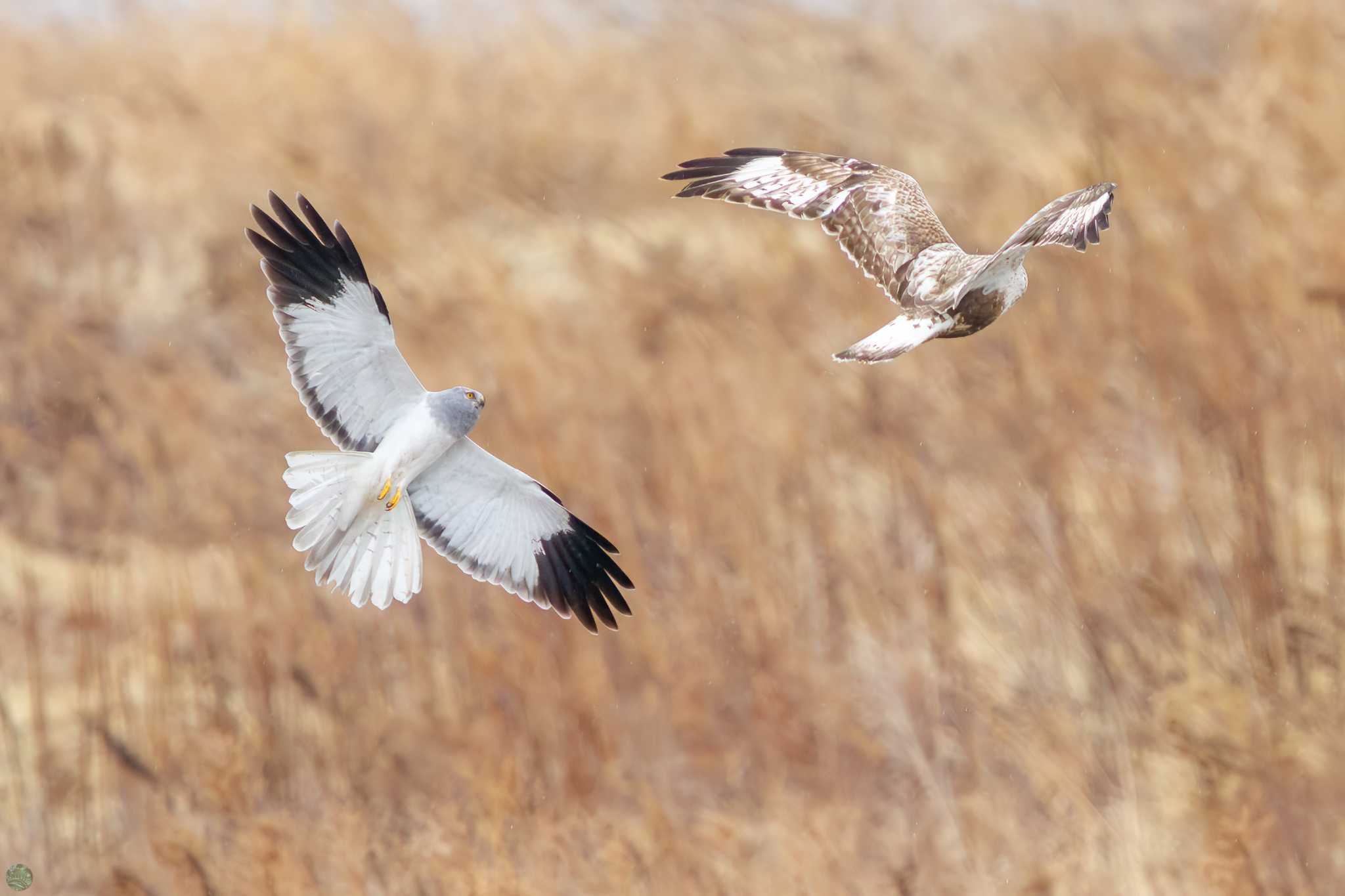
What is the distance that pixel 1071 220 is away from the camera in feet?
15.1

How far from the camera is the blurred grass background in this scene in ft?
29.7

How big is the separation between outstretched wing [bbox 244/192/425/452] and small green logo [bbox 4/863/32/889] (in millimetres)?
5187

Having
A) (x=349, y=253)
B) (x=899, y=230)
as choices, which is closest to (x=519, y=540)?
(x=349, y=253)

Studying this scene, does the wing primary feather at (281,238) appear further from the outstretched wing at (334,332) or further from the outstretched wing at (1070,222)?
the outstretched wing at (1070,222)

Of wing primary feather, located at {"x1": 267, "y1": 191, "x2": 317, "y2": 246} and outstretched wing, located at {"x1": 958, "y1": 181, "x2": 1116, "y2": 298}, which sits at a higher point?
wing primary feather, located at {"x1": 267, "y1": 191, "x2": 317, "y2": 246}

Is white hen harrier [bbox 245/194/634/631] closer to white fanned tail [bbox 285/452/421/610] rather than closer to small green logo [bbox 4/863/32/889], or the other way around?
white fanned tail [bbox 285/452/421/610]

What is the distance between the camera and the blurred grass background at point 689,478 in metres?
9.04

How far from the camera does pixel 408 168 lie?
30.9 feet

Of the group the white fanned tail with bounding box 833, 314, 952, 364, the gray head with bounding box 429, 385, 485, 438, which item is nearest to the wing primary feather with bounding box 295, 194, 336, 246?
the gray head with bounding box 429, 385, 485, 438

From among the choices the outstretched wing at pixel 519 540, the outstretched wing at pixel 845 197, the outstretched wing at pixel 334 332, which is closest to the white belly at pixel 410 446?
the outstretched wing at pixel 334 332

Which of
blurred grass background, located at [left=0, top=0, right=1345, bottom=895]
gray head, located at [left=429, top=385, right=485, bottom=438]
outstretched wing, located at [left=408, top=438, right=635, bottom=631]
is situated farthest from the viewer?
blurred grass background, located at [left=0, top=0, right=1345, bottom=895]

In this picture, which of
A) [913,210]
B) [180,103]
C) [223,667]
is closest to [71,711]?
[223,667]

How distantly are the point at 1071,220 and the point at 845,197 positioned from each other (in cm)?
148

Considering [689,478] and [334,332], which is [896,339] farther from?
[689,478]
